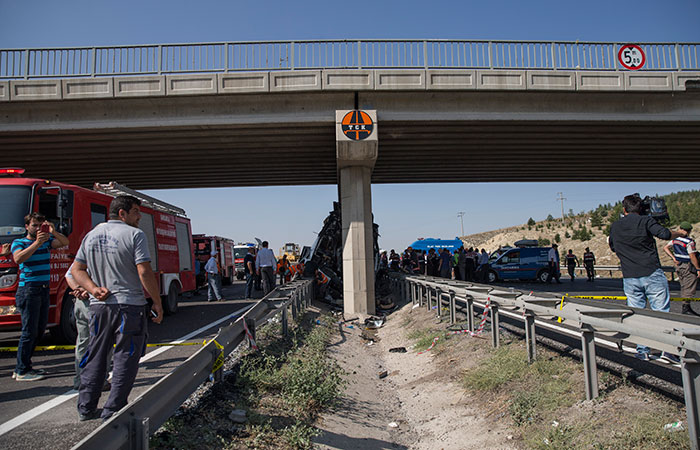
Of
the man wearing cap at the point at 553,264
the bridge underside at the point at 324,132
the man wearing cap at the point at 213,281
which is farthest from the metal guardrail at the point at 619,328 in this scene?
the man wearing cap at the point at 553,264

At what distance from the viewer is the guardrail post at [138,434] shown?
2.68 meters

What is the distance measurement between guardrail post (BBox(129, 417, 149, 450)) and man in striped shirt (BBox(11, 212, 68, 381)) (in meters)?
3.87

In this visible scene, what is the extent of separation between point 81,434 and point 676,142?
1905 centimetres

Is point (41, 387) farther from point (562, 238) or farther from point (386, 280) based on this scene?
point (562, 238)

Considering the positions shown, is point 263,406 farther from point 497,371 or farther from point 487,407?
point 497,371

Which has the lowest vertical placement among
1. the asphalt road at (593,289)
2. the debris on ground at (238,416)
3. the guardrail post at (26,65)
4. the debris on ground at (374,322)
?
the debris on ground at (374,322)

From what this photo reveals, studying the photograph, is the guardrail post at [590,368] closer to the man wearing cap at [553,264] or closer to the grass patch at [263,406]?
the grass patch at [263,406]

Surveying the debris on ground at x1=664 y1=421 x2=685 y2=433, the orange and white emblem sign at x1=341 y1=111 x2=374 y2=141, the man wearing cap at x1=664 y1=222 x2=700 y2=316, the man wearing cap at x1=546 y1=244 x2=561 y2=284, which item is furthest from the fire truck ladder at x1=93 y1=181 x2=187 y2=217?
the man wearing cap at x1=546 y1=244 x2=561 y2=284

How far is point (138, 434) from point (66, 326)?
20.5 ft

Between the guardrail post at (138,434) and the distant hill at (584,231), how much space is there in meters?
46.4

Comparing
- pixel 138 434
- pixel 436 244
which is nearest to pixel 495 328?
pixel 138 434

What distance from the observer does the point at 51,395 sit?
5.17 meters

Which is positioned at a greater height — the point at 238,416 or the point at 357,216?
the point at 357,216

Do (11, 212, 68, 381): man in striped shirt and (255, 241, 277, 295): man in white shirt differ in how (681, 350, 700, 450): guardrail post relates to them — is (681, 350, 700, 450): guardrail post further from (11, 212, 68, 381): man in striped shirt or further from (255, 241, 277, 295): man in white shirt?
(255, 241, 277, 295): man in white shirt
